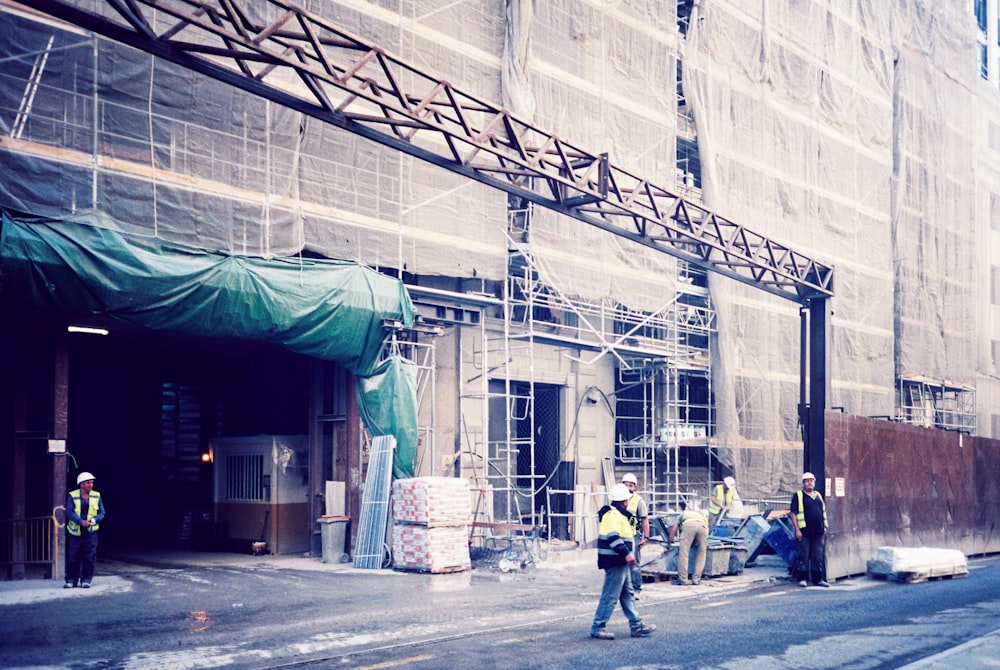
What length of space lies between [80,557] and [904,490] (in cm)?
1541

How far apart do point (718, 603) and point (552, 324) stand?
35.1ft

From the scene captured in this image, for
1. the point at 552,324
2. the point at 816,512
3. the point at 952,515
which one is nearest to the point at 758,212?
the point at 552,324

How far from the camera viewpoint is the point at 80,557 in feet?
49.9

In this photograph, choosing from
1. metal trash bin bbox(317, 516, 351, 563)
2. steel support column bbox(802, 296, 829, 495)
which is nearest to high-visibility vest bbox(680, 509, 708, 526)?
steel support column bbox(802, 296, 829, 495)

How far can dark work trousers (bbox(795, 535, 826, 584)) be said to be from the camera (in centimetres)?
1673

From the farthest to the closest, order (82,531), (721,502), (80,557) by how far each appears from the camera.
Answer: (721,502) → (80,557) → (82,531)

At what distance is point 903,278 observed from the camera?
118 feet

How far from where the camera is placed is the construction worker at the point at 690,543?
52.7 ft

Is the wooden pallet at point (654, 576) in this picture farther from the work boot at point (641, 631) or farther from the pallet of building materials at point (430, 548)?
the work boot at point (641, 631)

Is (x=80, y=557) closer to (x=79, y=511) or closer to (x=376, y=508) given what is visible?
(x=79, y=511)

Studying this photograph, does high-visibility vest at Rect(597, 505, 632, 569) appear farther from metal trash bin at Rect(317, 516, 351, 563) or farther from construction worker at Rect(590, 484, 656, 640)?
metal trash bin at Rect(317, 516, 351, 563)

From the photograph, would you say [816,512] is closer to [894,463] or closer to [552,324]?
[894,463]

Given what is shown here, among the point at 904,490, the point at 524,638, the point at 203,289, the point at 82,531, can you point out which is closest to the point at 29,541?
the point at 82,531

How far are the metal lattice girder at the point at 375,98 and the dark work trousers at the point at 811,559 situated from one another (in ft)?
17.4
